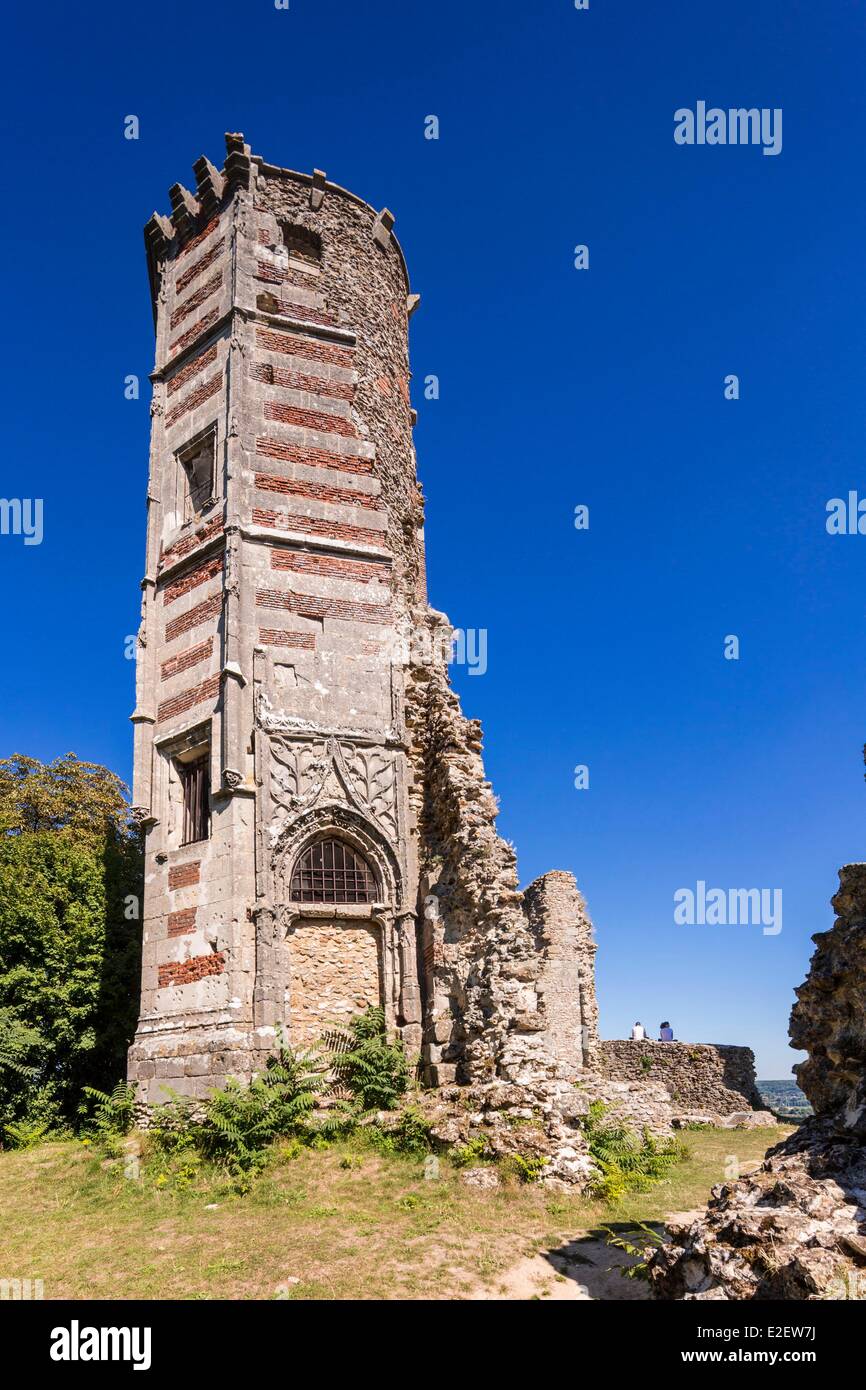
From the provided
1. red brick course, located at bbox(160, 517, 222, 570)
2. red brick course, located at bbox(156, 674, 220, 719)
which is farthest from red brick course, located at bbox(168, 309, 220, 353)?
red brick course, located at bbox(156, 674, 220, 719)

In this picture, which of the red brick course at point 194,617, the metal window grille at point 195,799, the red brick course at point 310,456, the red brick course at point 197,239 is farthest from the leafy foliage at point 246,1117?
the red brick course at point 197,239

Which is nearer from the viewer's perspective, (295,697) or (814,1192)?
(814,1192)

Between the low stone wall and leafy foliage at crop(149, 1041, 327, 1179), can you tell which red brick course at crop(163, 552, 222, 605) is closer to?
leafy foliage at crop(149, 1041, 327, 1179)

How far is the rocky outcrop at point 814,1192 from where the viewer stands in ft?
19.6

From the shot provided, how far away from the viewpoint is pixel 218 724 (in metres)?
15.8

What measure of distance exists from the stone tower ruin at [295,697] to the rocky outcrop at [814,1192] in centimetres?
537

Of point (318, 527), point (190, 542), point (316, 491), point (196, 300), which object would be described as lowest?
point (190, 542)

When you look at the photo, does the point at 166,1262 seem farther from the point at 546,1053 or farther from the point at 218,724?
the point at 218,724

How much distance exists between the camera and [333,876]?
15672 millimetres

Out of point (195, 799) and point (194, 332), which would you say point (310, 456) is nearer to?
point (194, 332)

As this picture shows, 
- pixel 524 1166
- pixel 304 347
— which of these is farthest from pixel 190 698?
pixel 524 1166

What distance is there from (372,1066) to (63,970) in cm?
720

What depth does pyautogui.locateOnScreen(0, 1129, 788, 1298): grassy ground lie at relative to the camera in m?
8.55
